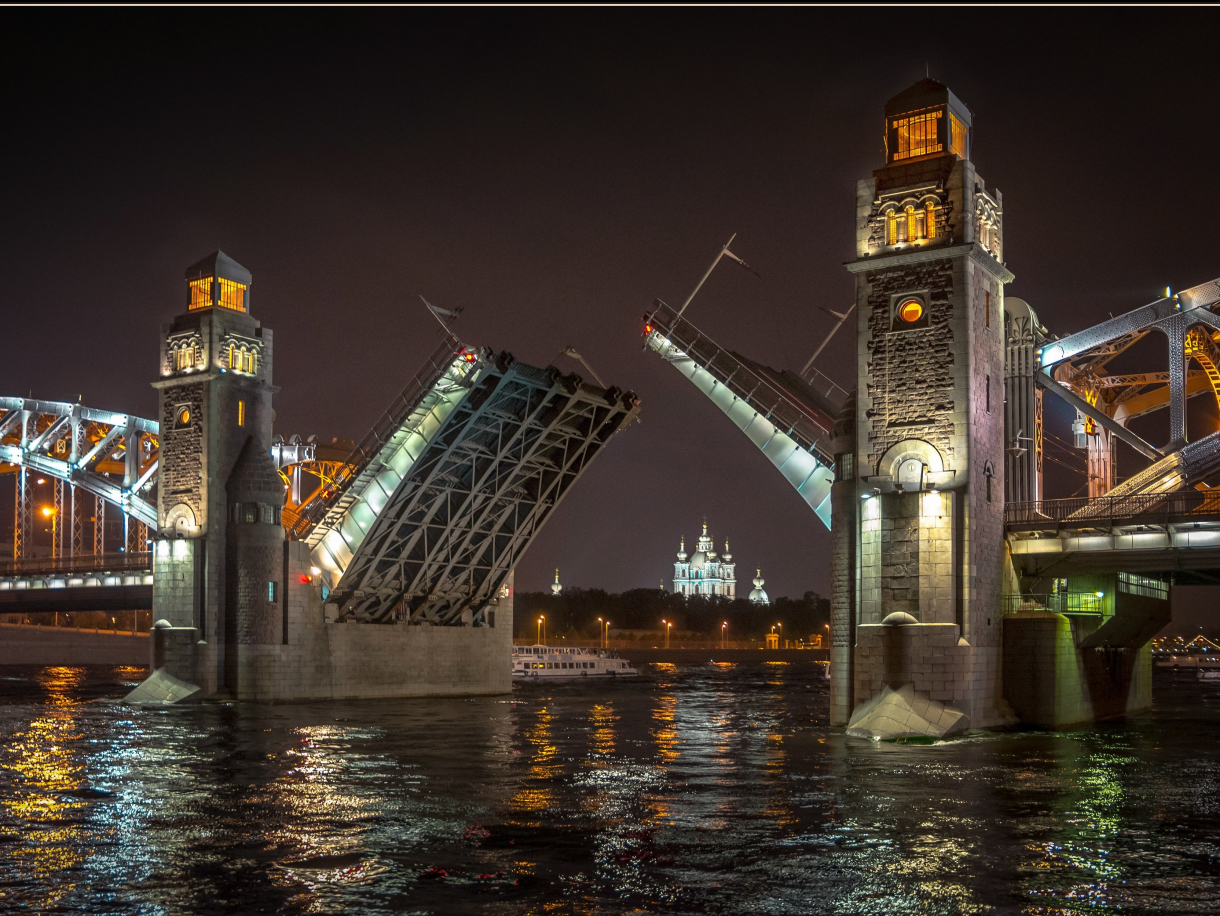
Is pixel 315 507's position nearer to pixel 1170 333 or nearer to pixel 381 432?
pixel 381 432

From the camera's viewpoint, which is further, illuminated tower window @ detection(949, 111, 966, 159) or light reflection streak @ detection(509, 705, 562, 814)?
illuminated tower window @ detection(949, 111, 966, 159)

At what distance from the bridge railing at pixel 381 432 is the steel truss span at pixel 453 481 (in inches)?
1.9

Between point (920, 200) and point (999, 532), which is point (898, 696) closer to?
point (999, 532)

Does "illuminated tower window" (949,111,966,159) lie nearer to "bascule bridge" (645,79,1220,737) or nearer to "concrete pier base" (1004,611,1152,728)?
"bascule bridge" (645,79,1220,737)

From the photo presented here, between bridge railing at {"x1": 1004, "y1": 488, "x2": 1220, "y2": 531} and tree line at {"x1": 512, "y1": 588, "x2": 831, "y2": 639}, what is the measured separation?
11451 cm

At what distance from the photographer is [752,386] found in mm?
43219

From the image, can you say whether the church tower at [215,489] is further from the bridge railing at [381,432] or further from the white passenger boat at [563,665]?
the white passenger boat at [563,665]

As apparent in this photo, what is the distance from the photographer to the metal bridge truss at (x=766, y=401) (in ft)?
138

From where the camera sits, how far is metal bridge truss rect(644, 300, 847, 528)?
4219cm

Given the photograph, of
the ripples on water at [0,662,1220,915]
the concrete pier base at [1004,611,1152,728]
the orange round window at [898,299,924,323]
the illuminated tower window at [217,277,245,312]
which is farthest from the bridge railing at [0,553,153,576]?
the concrete pier base at [1004,611,1152,728]

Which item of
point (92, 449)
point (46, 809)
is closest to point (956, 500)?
point (46, 809)

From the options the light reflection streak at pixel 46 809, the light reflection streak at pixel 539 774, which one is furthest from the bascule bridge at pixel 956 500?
the light reflection streak at pixel 46 809

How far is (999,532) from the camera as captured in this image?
34156 millimetres

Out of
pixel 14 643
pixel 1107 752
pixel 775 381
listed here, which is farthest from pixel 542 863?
pixel 14 643
